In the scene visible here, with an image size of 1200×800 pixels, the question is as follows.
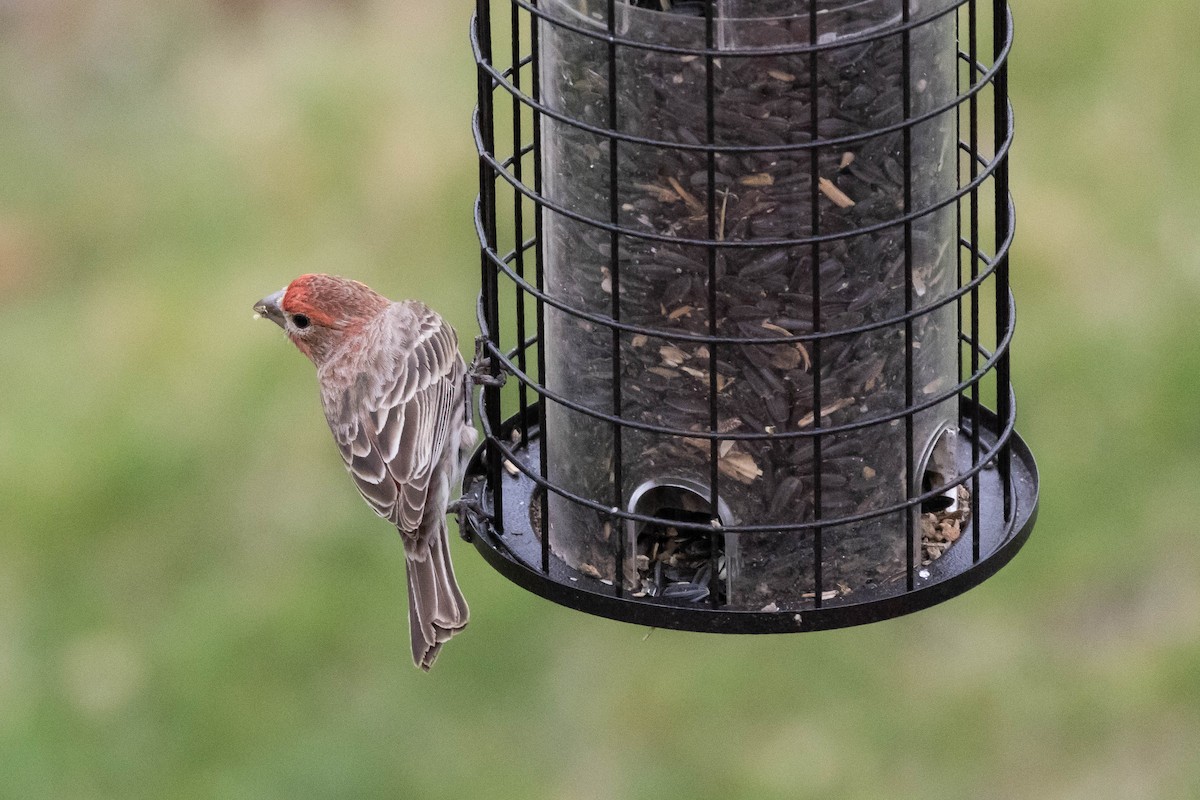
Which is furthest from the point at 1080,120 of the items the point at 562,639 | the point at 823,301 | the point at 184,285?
the point at 823,301

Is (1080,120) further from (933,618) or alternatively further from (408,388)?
(408,388)

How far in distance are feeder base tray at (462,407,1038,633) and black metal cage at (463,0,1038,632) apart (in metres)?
0.01

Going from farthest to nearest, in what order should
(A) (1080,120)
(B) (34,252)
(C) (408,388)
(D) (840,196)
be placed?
(B) (34,252)
(A) (1080,120)
(C) (408,388)
(D) (840,196)

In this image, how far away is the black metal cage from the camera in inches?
262

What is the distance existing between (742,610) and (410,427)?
6.79 feet

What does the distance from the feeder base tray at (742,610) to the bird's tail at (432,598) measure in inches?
18.7

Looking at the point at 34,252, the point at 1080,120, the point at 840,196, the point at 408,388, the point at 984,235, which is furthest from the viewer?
the point at 34,252

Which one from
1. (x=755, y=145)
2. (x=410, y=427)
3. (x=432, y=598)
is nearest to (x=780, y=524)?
(x=755, y=145)

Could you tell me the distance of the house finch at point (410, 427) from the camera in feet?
26.7

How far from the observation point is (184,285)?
12430 mm

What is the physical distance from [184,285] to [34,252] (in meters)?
1.32

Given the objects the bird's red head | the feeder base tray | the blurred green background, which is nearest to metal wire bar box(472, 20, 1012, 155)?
the feeder base tray

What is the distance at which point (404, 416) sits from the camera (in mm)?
8609

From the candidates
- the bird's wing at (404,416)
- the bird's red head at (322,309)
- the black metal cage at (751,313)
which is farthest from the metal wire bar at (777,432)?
the bird's red head at (322,309)
